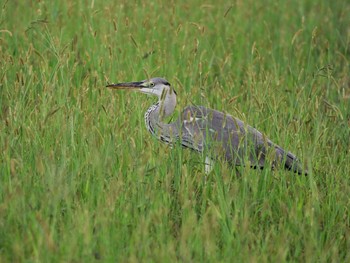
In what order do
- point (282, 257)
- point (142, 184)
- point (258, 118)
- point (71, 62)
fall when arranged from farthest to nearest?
point (71, 62) → point (258, 118) → point (142, 184) → point (282, 257)

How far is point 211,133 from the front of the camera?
5430mm

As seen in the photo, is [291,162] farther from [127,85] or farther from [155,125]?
[127,85]

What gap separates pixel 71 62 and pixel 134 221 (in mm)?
2929

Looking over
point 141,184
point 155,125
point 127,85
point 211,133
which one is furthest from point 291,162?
point 127,85

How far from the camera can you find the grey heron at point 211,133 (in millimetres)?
4766

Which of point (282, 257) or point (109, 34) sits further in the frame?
point (109, 34)

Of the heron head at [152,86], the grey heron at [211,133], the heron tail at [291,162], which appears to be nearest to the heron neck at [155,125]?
the grey heron at [211,133]

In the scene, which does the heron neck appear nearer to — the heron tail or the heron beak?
the heron beak

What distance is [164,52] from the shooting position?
688 centimetres

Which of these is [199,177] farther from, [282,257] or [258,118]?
[282,257]

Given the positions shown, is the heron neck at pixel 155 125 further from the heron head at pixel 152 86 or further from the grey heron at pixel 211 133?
the heron head at pixel 152 86

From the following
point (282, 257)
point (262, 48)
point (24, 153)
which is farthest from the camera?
point (262, 48)

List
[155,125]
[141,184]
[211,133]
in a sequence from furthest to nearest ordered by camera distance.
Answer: [155,125], [211,133], [141,184]

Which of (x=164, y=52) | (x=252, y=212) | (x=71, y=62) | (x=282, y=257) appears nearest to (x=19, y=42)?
(x=71, y=62)
